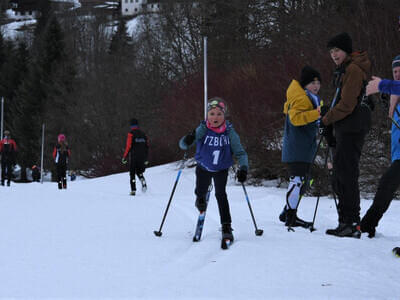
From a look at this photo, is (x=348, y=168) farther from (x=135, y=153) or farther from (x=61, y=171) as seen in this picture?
(x=61, y=171)

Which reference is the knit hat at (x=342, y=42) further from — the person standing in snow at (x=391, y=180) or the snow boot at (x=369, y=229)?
the snow boot at (x=369, y=229)

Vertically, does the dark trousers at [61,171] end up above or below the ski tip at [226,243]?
below

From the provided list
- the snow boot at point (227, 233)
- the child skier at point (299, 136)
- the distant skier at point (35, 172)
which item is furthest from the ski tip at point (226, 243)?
the distant skier at point (35, 172)

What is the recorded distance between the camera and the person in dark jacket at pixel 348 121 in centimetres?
464

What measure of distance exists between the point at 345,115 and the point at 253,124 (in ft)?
22.7

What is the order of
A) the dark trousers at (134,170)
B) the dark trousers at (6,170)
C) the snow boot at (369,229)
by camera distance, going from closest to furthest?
the snow boot at (369,229) → the dark trousers at (134,170) → the dark trousers at (6,170)

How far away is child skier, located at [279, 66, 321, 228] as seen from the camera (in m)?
5.32

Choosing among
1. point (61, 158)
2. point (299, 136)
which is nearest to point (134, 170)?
point (61, 158)

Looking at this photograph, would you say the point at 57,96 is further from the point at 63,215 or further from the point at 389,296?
the point at 389,296

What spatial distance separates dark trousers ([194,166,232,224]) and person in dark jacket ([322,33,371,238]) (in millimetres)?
1127

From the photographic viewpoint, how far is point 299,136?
18.0 ft

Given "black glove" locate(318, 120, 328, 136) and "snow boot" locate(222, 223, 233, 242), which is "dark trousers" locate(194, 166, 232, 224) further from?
"black glove" locate(318, 120, 328, 136)

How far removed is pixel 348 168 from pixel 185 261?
1884 millimetres

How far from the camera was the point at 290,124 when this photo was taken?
18.3ft
